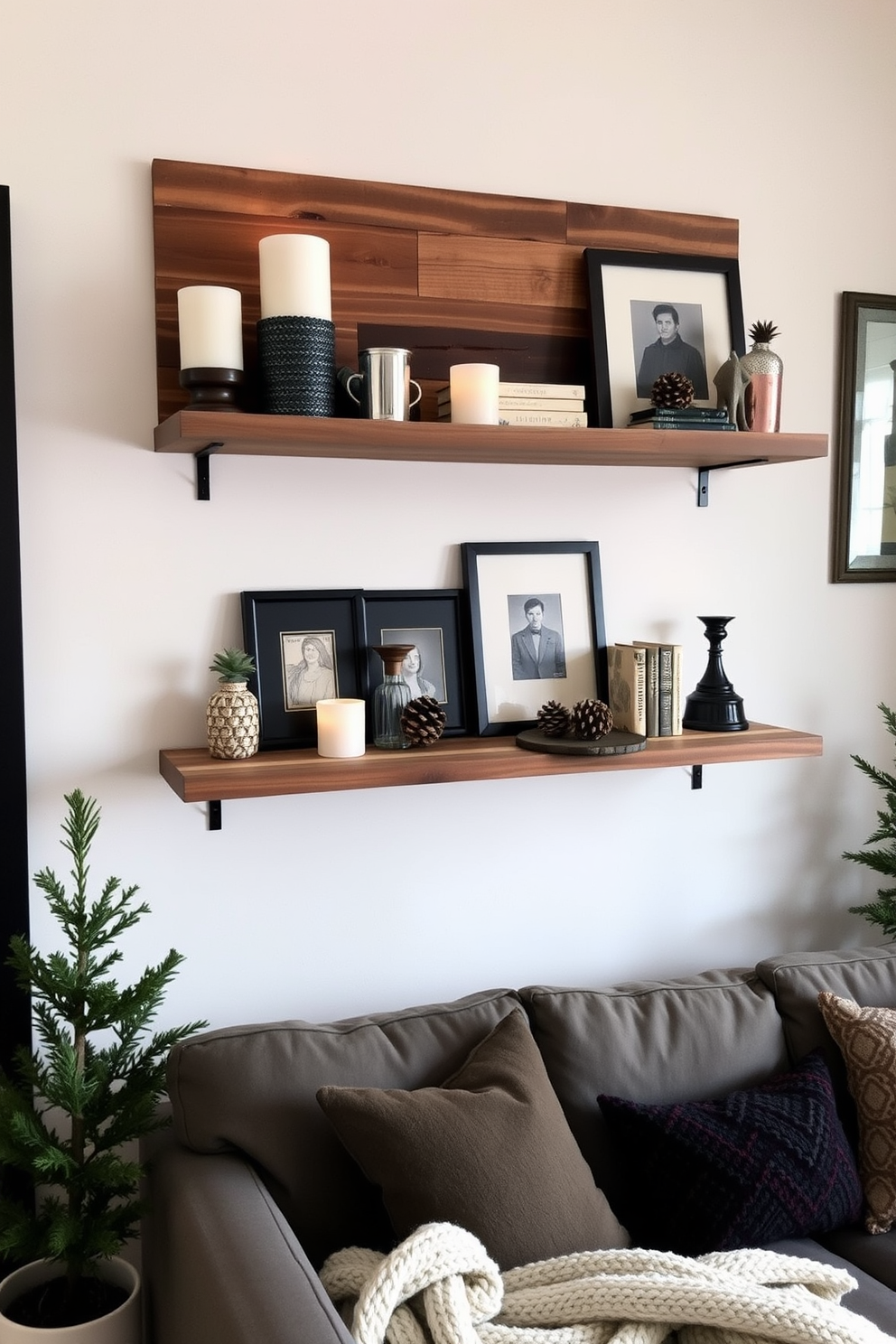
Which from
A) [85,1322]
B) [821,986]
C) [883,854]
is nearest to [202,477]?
[85,1322]

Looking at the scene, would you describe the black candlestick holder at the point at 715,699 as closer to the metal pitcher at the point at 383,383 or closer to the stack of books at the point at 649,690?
the stack of books at the point at 649,690

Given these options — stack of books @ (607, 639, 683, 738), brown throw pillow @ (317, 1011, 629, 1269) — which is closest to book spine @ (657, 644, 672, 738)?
stack of books @ (607, 639, 683, 738)

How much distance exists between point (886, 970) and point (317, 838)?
3.49 ft

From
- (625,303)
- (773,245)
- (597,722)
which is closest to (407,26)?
(625,303)

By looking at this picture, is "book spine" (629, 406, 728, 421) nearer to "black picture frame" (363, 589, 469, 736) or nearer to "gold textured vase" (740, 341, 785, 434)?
"gold textured vase" (740, 341, 785, 434)

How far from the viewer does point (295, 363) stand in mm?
1823

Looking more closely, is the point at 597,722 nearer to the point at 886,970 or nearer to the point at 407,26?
the point at 886,970

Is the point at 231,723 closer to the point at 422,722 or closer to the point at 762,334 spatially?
the point at 422,722

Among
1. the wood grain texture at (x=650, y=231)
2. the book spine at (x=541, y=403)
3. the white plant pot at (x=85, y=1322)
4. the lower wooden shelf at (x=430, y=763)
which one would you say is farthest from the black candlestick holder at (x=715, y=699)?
the white plant pot at (x=85, y=1322)

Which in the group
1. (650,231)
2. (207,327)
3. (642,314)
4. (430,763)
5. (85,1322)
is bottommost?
(85,1322)

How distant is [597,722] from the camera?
205cm

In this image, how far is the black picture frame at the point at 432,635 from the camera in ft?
6.87

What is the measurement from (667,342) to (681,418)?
214 millimetres

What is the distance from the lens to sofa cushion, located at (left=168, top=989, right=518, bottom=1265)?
65.2 inches
